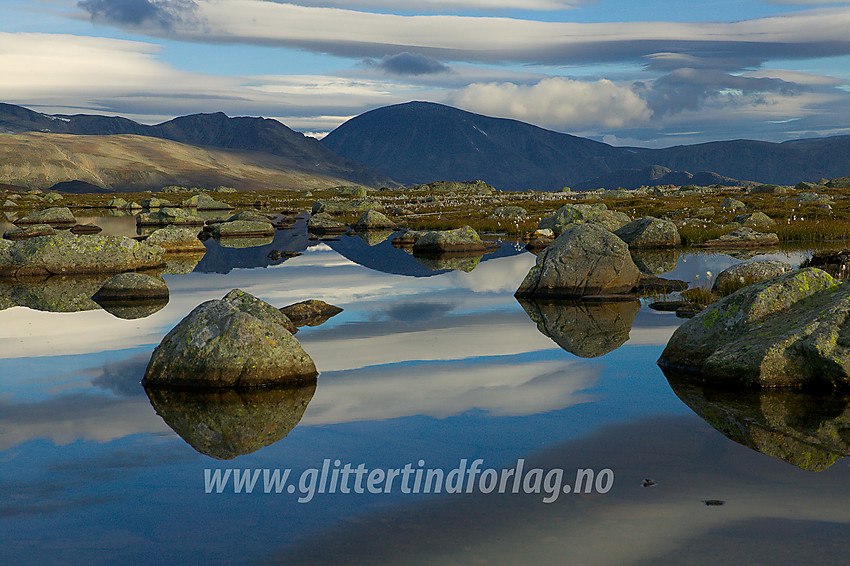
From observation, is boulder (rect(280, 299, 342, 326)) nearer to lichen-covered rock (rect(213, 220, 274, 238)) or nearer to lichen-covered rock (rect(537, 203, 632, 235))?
lichen-covered rock (rect(537, 203, 632, 235))

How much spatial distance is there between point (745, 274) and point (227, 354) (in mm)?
Answer: 14655

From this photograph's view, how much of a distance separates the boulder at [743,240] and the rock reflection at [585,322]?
66.1 feet

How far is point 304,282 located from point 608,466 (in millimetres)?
20433

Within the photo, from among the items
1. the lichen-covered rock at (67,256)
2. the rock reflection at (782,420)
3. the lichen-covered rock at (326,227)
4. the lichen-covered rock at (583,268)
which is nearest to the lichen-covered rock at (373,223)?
the lichen-covered rock at (326,227)

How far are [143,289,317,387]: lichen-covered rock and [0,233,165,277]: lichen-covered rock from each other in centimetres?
1917

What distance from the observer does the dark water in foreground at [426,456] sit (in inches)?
260

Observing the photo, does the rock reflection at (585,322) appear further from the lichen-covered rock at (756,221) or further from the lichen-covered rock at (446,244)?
the lichen-covered rock at (756,221)

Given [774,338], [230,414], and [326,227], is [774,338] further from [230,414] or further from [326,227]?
[326,227]

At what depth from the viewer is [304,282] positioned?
90.8 feet

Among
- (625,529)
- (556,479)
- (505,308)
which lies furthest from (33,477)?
(505,308)

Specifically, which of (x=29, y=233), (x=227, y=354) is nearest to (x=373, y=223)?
(x=29, y=233)

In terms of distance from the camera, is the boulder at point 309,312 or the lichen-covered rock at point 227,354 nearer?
the lichen-covered rock at point 227,354

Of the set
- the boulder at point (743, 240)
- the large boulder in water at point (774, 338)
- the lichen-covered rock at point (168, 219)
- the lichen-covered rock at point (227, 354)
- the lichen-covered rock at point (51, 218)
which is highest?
the large boulder in water at point (774, 338)

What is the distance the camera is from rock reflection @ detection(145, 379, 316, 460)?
9.50m
